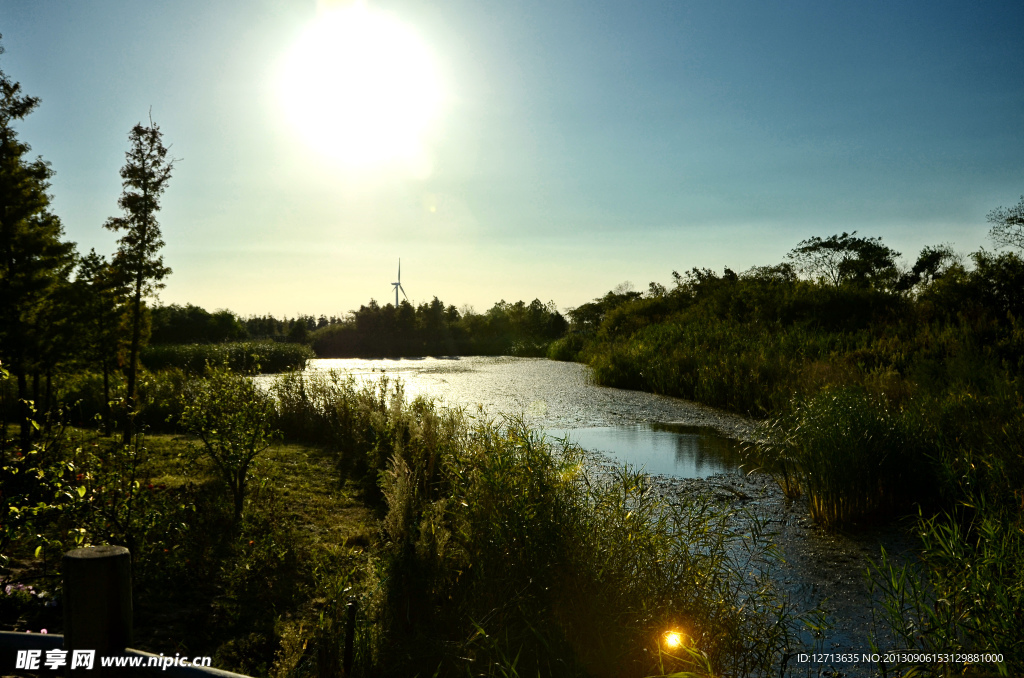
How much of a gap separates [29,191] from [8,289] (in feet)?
4.83

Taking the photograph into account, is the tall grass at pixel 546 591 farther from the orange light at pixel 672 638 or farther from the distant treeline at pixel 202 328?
the distant treeline at pixel 202 328

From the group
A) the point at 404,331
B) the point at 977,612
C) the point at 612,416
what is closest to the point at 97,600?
the point at 977,612

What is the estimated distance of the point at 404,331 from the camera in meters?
38.0

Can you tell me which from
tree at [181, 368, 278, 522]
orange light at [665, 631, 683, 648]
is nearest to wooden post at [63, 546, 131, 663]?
orange light at [665, 631, 683, 648]

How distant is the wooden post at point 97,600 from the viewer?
1243 millimetres

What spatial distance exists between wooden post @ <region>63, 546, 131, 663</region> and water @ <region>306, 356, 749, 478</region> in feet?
13.9

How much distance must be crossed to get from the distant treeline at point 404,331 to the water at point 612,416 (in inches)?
700

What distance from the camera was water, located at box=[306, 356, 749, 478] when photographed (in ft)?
26.5

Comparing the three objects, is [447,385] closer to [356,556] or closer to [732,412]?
[732,412]

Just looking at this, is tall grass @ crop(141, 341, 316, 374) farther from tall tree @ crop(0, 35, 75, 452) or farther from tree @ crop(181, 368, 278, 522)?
tree @ crop(181, 368, 278, 522)

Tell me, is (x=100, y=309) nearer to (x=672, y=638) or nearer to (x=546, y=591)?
(x=546, y=591)

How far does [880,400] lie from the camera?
7.16m

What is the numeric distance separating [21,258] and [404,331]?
3050 cm

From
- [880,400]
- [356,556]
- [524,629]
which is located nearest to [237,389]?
[356,556]
